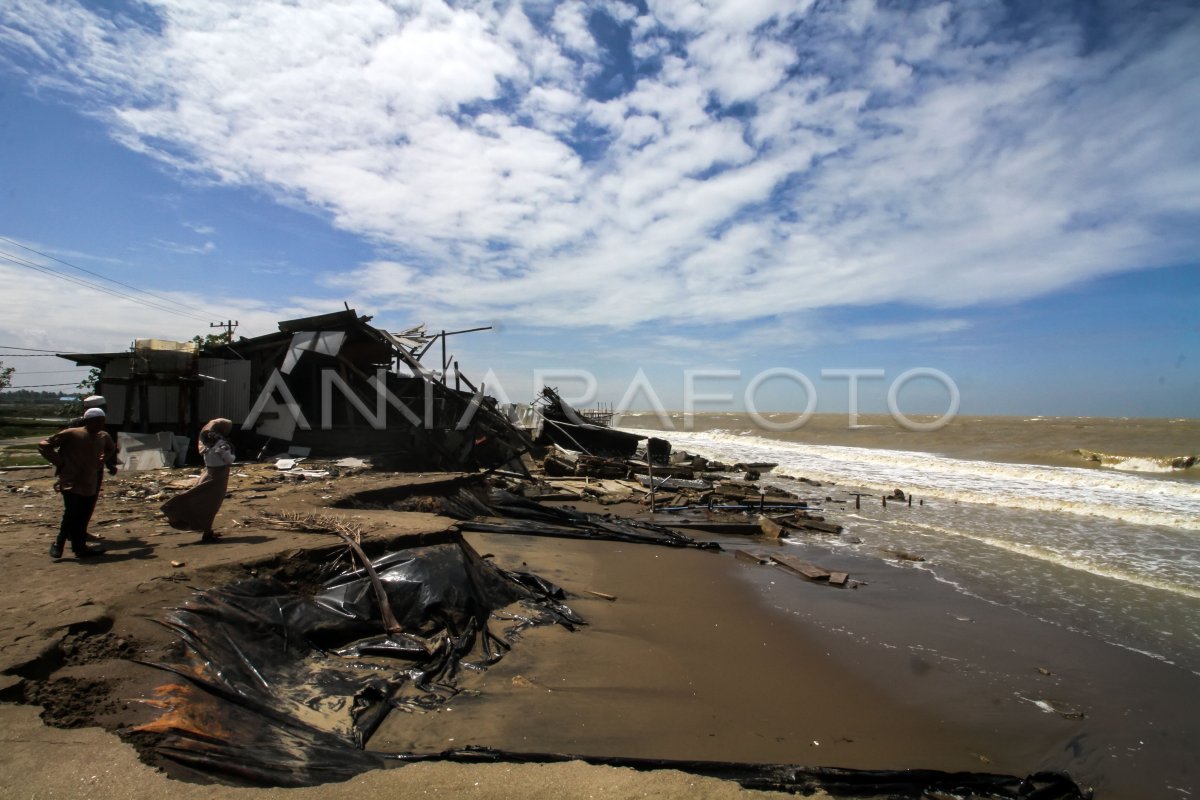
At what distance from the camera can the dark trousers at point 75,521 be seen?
5.90 metres

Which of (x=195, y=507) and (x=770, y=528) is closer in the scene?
(x=195, y=507)

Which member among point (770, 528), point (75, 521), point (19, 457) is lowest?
point (770, 528)

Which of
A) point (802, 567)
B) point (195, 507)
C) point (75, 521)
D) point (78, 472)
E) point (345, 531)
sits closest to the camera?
point (75, 521)

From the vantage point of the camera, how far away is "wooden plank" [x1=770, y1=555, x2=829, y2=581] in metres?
9.13

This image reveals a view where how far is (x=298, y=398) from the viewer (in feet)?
54.6

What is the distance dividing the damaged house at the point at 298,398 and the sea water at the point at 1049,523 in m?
11.0

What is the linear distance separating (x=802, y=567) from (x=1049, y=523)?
8.59 metres

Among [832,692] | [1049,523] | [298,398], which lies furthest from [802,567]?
[298,398]

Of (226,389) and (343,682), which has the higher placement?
(226,389)

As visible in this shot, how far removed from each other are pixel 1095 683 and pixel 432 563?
656 cm

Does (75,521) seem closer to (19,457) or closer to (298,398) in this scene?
(298,398)

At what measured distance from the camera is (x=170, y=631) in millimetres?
4160

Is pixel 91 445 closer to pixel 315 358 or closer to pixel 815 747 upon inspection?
pixel 815 747

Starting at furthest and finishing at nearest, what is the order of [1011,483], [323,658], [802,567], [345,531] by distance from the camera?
[1011,483], [802,567], [345,531], [323,658]
